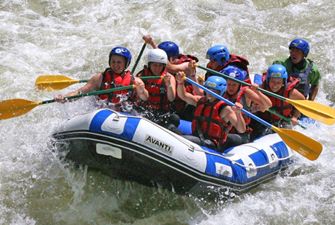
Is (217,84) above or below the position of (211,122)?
above

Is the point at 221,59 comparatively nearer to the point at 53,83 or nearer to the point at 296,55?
the point at 296,55

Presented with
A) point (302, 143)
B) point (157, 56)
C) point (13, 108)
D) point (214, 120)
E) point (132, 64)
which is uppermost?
point (157, 56)

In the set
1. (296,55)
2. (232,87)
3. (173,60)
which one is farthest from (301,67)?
(173,60)

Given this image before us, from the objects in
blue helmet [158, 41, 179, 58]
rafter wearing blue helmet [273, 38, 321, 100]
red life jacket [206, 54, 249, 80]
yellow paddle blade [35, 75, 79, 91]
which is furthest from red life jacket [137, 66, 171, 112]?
rafter wearing blue helmet [273, 38, 321, 100]

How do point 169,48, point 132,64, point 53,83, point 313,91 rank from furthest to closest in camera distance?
point 132,64 → point 313,91 → point 169,48 → point 53,83

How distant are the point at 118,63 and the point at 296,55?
2.47 meters

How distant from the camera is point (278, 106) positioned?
249 inches

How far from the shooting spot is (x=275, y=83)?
6.09 metres

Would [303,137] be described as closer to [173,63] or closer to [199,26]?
[173,63]

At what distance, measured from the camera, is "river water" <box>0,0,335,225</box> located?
17.4 ft

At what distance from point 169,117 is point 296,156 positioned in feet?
5.25

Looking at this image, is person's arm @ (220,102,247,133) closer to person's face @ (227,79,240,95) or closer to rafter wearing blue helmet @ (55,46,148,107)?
person's face @ (227,79,240,95)

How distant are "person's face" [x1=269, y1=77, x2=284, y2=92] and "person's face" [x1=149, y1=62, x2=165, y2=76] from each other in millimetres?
1256

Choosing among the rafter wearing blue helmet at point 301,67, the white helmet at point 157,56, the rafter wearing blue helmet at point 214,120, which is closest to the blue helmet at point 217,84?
the rafter wearing blue helmet at point 214,120
